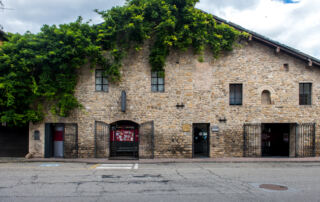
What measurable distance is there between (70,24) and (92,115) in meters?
5.44

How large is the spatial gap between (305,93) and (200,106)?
657cm

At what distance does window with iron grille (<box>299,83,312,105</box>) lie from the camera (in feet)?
49.4

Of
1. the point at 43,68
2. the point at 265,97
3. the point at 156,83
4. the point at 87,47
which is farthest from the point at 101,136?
the point at 265,97

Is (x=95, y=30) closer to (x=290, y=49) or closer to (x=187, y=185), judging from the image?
(x=187, y=185)

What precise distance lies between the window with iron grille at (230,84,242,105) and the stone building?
226 millimetres

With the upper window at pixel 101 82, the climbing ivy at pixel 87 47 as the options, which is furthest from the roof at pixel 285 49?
the upper window at pixel 101 82

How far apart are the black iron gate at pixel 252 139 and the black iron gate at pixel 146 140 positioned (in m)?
5.66

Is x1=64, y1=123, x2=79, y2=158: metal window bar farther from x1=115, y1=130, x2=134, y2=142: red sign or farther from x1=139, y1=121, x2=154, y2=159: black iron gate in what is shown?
x1=139, y1=121, x2=154, y2=159: black iron gate

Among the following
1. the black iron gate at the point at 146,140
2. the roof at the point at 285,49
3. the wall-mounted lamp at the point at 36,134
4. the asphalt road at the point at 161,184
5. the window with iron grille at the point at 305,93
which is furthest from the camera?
the window with iron grille at the point at 305,93

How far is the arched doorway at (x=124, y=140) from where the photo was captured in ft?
49.5

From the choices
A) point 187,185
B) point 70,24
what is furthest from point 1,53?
point 187,185

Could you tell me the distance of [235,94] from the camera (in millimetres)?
15109

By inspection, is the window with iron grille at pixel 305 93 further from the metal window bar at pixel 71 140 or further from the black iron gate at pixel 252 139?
the metal window bar at pixel 71 140

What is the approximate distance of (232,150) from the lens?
584 inches
